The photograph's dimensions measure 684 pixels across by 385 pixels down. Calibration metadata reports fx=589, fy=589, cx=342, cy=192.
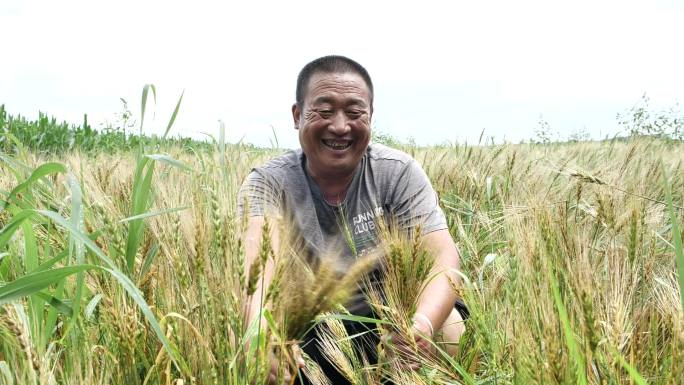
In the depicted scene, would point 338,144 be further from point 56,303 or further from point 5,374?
point 5,374

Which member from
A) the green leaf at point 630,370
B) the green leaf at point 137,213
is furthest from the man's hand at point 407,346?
the green leaf at point 137,213

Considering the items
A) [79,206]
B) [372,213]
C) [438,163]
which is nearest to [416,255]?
[79,206]

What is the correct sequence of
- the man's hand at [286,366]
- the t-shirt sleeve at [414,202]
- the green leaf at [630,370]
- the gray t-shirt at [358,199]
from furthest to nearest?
the gray t-shirt at [358,199]
the t-shirt sleeve at [414,202]
the man's hand at [286,366]
the green leaf at [630,370]

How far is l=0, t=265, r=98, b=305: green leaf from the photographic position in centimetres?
90

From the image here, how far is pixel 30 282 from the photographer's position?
911mm

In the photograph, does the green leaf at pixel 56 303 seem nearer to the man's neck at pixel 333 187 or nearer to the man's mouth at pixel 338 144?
the man's mouth at pixel 338 144

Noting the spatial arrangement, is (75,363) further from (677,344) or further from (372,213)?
(372,213)

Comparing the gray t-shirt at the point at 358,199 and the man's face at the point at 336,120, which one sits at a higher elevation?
the man's face at the point at 336,120

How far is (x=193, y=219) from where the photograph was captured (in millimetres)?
1100

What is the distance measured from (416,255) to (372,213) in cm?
112

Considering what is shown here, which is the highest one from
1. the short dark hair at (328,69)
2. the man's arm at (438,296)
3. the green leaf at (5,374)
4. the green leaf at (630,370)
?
the short dark hair at (328,69)

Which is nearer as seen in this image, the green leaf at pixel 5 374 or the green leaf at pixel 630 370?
the green leaf at pixel 630 370

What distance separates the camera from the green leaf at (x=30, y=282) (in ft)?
2.95

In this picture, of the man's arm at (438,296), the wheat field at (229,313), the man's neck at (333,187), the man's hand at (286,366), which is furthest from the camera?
the man's neck at (333,187)
